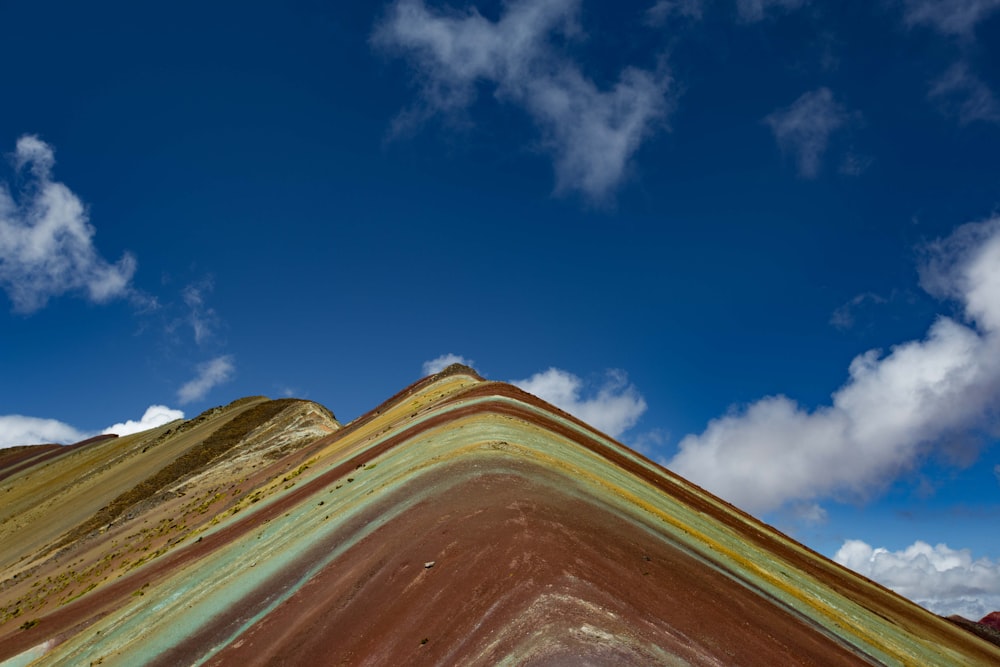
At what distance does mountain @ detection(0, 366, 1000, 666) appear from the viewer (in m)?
13.4

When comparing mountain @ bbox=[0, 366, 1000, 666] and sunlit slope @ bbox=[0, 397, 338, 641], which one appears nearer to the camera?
mountain @ bbox=[0, 366, 1000, 666]

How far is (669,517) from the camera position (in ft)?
87.9

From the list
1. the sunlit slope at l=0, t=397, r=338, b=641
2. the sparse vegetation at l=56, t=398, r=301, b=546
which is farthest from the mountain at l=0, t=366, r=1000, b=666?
the sparse vegetation at l=56, t=398, r=301, b=546

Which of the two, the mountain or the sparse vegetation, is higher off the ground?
the sparse vegetation

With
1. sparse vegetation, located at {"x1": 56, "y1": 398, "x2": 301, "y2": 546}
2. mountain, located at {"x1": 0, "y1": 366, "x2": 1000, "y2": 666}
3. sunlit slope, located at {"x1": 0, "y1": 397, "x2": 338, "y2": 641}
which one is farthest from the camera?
sparse vegetation, located at {"x1": 56, "y1": 398, "x2": 301, "y2": 546}

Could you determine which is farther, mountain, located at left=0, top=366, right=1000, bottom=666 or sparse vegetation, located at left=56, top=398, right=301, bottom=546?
sparse vegetation, located at left=56, top=398, right=301, bottom=546

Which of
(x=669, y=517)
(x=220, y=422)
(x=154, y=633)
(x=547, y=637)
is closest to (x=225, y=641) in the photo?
(x=154, y=633)

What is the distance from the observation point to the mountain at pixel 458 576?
43.9 feet

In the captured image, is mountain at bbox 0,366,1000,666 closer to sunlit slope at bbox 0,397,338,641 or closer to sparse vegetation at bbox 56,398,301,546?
sunlit slope at bbox 0,397,338,641

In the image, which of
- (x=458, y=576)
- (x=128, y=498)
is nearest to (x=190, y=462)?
(x=128, y=498)

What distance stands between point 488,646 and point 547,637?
4.10 ft

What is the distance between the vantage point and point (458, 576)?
1518 centimetres

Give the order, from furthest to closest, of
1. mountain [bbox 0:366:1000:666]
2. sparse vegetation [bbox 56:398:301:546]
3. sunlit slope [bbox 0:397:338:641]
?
sparse vegetation [bbox 56:398:301:546]
sunlit slope [bbox 0:397:338:641]
mountain [bbox 0:366:1000:666]

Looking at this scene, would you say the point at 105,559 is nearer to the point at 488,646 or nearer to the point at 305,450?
the point at 305,450
